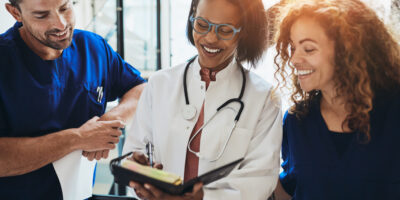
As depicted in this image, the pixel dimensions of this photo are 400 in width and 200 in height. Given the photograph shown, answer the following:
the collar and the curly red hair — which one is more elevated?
the curly red hair

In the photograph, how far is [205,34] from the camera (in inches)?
50.4

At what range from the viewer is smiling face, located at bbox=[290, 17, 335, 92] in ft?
3.93

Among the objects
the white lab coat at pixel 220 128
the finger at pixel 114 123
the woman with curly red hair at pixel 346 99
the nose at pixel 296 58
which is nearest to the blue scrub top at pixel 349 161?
the woman with curly red hair at pixel 346 99

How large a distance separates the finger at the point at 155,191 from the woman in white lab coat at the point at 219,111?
192mm

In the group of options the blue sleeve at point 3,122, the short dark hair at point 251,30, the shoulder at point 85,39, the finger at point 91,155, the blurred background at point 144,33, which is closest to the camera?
the short dark hair at point 251,30

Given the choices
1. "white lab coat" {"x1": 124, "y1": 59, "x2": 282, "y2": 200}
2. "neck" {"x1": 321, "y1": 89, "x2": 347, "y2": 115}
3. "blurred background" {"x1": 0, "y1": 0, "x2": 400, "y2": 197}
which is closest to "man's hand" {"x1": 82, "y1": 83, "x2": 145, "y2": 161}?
"white lab coat" {"x1": 124, "y1": 59, "x2": 282, "y2": 200}

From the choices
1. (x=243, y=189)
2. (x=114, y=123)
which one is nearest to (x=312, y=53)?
(x=243, y=189)

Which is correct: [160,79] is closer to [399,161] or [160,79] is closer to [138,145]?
[138,145]

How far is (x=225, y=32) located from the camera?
4.20 ft

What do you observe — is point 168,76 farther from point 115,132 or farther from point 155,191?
point 155,191

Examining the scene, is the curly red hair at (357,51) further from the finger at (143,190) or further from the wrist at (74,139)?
the wrist at (74,139)

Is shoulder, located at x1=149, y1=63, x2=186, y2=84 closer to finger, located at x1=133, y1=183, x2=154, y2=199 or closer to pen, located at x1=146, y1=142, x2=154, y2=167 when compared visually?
pen, located at x1=146, y1=142, x2=154, y2=167

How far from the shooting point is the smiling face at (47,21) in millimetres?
1442

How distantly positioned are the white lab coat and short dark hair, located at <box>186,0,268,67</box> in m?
0.06
